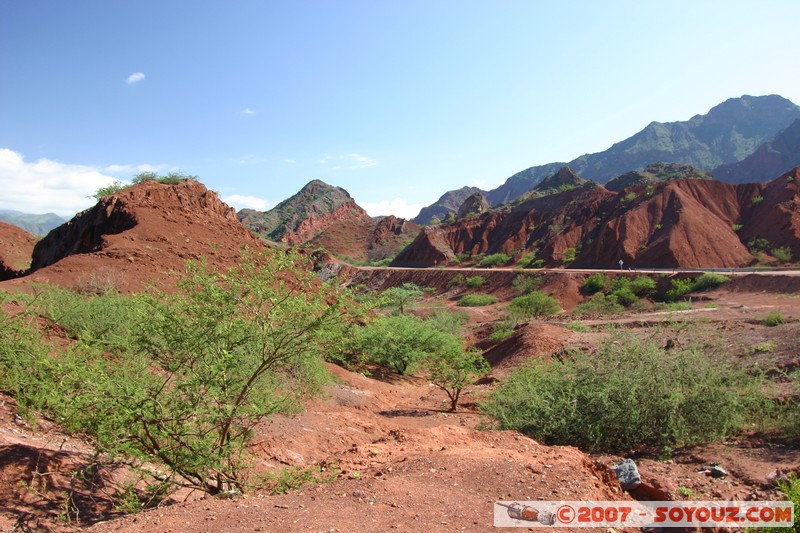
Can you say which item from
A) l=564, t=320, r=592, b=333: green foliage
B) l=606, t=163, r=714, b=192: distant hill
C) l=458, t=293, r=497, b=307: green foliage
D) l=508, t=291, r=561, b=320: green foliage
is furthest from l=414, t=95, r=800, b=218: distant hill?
l=564, t=320, r=592, b=333: green foliage

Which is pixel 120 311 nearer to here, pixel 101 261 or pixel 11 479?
pixel 11 479

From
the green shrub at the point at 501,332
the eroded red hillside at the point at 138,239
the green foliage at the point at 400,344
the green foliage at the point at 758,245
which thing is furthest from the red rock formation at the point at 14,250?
the green foliage at the point at 758,245

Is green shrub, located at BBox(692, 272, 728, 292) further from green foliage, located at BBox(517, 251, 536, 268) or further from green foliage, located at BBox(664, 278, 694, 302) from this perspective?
green foliage, located at BBox(517, 251, 536, 268)

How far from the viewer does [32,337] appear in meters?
8.29

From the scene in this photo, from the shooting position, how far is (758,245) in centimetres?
4366

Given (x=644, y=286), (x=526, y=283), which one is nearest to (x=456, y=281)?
(x=526, y=283)

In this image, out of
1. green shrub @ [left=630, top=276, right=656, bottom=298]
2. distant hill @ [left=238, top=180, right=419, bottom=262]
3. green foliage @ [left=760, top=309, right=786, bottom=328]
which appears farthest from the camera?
distant hill @ [left=238, top=180, right=419, bottom=262]

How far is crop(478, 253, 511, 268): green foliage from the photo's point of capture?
61359 mm

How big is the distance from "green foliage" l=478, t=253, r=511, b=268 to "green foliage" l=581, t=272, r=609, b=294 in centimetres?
2129

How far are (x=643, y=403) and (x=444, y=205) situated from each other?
174 metres

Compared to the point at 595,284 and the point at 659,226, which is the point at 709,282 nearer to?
the point at 595,284

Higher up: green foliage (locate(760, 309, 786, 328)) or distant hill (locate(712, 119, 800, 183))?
distant hill (locate(712, 119, 800, 183))

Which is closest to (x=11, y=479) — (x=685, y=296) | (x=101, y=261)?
(x=101, y=261)

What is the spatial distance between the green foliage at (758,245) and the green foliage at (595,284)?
15.7 metres
